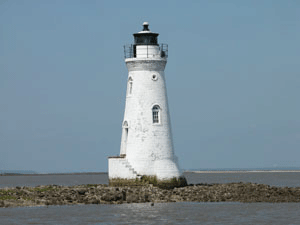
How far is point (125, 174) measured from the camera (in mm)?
40875

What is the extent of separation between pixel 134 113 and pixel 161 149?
2.55 metres

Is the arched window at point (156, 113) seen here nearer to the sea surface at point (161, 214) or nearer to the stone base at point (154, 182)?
the stone base at point (154, 182)

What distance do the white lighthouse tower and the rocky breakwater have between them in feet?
3.95

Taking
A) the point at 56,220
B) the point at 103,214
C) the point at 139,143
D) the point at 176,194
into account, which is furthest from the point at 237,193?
the point at 56,220

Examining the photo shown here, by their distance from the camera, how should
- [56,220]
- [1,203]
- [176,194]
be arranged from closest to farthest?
[56,220]
[1,203]
[176,194]

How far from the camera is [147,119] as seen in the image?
134 feet

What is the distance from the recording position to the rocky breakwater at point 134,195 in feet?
123

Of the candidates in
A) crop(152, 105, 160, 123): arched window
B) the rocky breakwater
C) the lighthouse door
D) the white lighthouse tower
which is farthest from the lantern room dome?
the rocky breakwater

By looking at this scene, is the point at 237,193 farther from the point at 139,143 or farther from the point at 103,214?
the point at 103,214

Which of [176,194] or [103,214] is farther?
[176,194]

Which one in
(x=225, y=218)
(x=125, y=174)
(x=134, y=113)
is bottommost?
(x=225, y=218)

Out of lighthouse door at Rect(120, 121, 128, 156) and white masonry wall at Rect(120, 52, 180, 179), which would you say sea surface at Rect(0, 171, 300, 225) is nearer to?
white masonry wall at Rect(120, 52, 180, 179)

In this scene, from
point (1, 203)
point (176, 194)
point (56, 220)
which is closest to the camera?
point (56, 220)

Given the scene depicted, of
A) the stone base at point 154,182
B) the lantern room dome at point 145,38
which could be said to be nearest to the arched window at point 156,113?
→ the stone base at point 154,182
